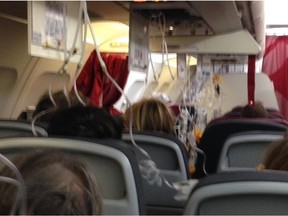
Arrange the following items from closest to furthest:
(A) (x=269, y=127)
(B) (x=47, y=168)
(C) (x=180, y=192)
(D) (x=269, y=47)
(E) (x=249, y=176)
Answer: (B) (x=47, y=168), (E) (x=249, y=176), (C) (x=180, y=192), (A) (x=269, y=127), (D) (x=269, y=47)

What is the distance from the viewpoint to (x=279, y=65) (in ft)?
32.9

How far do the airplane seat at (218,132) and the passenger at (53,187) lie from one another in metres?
2.31

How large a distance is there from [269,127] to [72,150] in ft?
6.06

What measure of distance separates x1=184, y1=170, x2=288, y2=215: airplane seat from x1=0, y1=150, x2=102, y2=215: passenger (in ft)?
1.21

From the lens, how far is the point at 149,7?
3.40 metres

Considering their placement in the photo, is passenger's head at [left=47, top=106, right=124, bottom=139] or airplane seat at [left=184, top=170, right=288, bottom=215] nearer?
airplane seat at [left=184, top=170, right=288, bottom=215]

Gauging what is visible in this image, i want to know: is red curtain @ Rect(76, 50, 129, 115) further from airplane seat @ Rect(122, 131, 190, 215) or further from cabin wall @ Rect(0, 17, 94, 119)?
airplane seat @ Rect(122, 131, 190, 215)

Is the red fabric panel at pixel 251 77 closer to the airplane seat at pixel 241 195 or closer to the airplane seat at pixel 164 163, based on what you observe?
the airplane seat at pixel 164 163

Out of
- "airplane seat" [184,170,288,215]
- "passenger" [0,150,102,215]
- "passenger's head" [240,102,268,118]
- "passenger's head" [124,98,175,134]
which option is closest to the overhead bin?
"passenger's head" [240,102,268,118]

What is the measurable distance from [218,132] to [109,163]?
1.87 m

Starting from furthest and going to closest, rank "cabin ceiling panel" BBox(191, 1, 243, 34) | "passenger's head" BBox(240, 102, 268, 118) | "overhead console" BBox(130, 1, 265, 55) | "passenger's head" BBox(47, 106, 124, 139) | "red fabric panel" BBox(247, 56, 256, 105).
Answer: "red fabric panel" BBox(247, 56, 256, 105)
"passenger's head" BBox(240, 102, 268, 118)
"overhead console" BBox(130, 1, 265, 55)
"cabin ceiling panel" BBox(191, 1, 243, 34)
"passenger's head" BBox(47, 106, 124, 139)

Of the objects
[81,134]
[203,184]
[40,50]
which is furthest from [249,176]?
[40,50]

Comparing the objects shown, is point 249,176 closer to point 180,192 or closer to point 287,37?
point 180,192

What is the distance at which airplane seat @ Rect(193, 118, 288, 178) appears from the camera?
11.1ft
